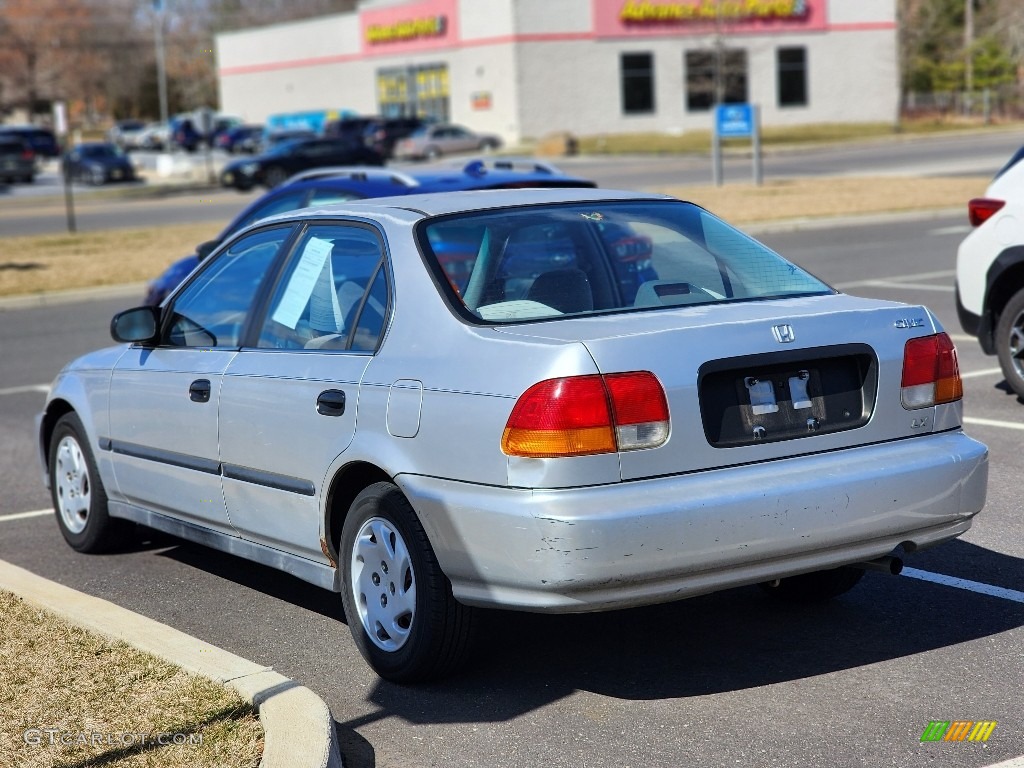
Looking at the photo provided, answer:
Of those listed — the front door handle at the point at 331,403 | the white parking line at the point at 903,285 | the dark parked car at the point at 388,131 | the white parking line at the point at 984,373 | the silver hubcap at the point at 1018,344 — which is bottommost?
the white parking line at the point at 984,373

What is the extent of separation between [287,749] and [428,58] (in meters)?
66.5

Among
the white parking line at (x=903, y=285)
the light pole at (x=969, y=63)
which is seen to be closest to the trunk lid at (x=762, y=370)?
the white parking line at (x=903, y=285)

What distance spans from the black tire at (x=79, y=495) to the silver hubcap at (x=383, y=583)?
7.21 feet

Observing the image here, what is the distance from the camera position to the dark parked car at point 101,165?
54094mm

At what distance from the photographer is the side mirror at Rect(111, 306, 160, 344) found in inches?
246

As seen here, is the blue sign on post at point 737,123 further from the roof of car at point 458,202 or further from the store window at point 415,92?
the store window at point 415,92

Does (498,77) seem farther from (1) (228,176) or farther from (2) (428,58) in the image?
(1) (228,176)

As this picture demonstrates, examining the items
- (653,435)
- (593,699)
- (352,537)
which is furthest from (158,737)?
(653,435)

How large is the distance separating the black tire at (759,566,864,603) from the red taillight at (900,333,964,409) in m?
0.82

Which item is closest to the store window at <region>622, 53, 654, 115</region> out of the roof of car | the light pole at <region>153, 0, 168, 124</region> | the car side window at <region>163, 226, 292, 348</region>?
the light pole at <region>153, 0, 168, 124</region>

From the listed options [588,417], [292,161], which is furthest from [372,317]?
[292,161]

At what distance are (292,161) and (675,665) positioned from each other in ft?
132

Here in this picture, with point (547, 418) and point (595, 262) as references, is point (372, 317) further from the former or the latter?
point (547, 418)

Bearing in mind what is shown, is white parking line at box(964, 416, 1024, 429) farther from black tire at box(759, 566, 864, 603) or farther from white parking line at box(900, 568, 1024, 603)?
black tire at box(759, 566, 864, 603)
